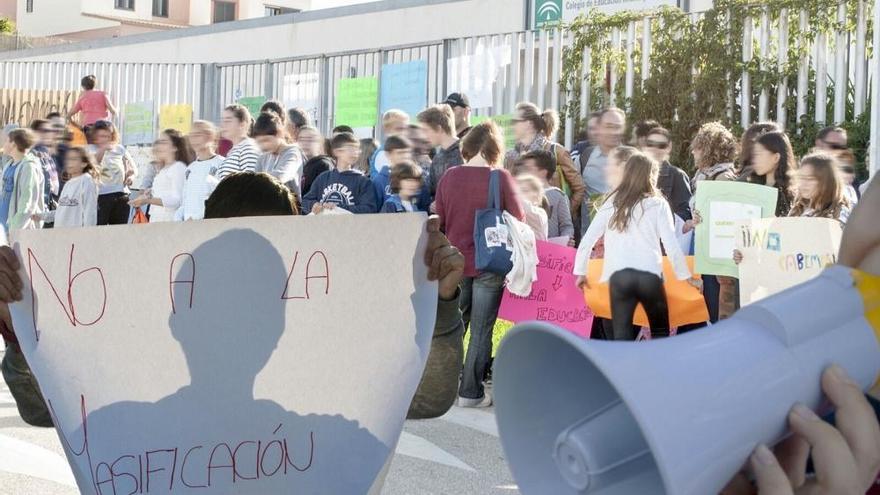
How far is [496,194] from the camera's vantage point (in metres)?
7.82

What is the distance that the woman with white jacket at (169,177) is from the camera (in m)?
10.6

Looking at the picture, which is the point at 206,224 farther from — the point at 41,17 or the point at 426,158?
the point at 41,17

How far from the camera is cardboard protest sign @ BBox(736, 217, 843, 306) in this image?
7.05 m

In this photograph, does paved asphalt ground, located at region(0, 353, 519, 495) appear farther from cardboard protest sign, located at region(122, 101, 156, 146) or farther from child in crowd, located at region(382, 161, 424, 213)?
cardboard protest sign, located at region(122, 101, 156, 146)

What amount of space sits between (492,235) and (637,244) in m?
0.86

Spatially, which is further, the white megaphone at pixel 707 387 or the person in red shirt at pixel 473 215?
the person in red shirt at pixel 473 215

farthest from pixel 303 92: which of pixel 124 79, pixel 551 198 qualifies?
pixel 551 198

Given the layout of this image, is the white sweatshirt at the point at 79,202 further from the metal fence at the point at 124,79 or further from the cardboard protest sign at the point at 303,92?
the metal fence at the point at 124,79

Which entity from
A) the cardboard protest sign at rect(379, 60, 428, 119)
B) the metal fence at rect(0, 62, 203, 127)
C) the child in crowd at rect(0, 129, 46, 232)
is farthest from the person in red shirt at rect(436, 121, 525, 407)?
the metal fence at rect(0, 62, 203, 127)

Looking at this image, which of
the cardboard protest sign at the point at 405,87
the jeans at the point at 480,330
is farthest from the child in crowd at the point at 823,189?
the cardboard protest sign at the point at 405,87

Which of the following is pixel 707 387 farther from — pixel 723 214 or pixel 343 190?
pixel 343 190

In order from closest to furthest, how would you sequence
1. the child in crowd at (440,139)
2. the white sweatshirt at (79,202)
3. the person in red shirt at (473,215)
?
the person in red shirt at (473,215), the child in crowd at (440,139), the white sweatshirt at (79,202)

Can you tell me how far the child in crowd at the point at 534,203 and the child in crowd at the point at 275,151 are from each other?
5.52 ft

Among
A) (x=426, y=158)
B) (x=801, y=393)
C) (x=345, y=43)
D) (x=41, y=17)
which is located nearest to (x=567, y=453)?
(x=801, y=393)
